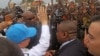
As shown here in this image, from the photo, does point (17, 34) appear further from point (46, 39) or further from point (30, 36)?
point (46, 39)

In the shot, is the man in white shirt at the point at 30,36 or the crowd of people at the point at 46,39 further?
the man in white shirt at the point at 30,36

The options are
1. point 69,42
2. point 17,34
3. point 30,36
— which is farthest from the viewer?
point 69,42

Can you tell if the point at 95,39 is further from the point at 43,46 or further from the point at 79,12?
the point at 79,12

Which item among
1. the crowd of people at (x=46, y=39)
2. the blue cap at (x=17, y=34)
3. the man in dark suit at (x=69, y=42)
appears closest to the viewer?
the crowd of people at (x=46, y=39)

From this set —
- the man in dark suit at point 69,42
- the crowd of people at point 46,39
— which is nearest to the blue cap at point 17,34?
the crowd of people at point 46,39

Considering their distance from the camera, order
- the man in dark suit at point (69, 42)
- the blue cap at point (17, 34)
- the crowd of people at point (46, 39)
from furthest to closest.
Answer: the man in dark suit at point (69, 42)
the blue cap at point (17, 34)
the crowd of people at point (46, 39)

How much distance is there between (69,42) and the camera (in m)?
2.76

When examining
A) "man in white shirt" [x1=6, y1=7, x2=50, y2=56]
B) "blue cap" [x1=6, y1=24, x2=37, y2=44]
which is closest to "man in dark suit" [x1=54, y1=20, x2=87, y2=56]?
"man in white shirt" [x1=6, y1=7, x2=50, y2=56]

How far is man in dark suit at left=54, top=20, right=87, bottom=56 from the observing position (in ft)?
8.46

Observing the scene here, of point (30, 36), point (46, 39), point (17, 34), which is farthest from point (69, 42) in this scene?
point (17, 34)

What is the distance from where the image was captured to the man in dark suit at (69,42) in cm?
258

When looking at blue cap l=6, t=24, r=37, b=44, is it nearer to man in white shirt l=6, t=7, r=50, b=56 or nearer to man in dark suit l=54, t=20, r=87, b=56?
man in white shirt l=6, t=7, r=50, b=56

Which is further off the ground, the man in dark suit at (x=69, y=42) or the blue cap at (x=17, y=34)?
the blue cap at (x=17, y=34)

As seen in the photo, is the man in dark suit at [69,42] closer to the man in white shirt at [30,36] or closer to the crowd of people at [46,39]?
the crowd of people at [46,39]
